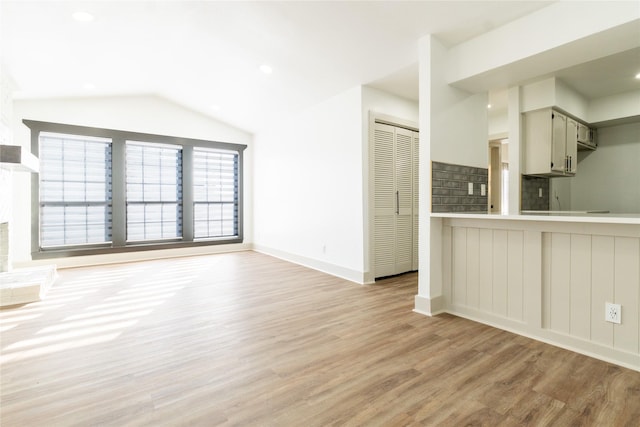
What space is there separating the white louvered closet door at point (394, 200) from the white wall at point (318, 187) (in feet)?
1.03

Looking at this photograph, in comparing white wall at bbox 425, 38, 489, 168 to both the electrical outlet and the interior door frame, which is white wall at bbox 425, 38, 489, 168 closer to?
the interior door frame

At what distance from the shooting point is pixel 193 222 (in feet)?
21.5

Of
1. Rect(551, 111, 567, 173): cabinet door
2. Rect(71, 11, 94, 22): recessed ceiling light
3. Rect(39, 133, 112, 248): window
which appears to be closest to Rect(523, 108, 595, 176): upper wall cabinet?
Rect(551, 111, 567, 173): cabinet door

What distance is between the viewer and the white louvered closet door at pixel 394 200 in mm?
4340

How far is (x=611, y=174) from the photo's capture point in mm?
4945

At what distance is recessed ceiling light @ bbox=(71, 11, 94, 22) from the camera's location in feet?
10.1

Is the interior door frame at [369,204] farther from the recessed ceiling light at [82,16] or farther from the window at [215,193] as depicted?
the window at [215,193]

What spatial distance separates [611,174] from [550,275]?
3.95m

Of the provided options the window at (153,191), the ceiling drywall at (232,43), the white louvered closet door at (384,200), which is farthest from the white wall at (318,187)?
the window at (153,191)

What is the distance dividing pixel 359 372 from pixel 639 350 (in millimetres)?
1820

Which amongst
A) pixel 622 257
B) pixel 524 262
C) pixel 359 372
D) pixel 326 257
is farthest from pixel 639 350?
pixel 326 257

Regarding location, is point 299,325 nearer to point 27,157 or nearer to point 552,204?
point 27,157

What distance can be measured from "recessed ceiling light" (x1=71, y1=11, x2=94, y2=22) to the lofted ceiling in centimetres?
7

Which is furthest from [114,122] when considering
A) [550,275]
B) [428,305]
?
[550,275]
